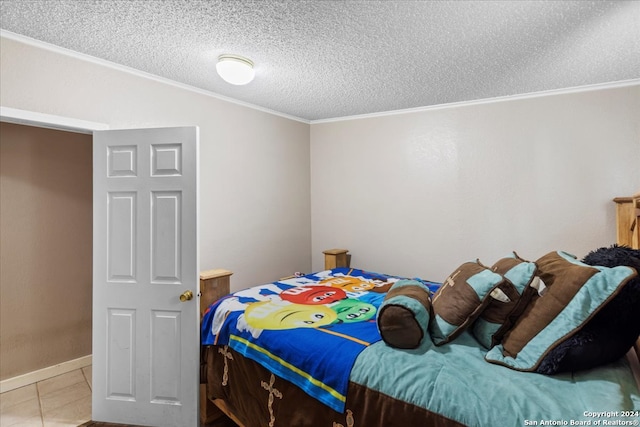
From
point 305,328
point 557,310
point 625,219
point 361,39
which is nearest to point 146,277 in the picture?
point 305,328

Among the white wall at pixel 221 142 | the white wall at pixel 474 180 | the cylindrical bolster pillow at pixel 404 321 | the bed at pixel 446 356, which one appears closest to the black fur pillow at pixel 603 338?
the bed at pixel 446 356

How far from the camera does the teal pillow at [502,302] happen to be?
4.91 ft

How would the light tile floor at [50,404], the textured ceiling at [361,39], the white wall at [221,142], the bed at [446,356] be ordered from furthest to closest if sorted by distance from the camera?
the light tile floor at [50,404] < the white wall at [221,142] < the textured ceiling at [361,39] < the bed at [446,356]

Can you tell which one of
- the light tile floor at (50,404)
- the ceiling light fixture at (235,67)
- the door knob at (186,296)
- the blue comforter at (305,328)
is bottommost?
the light tile floor at (50,404)

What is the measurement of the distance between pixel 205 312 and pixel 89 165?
2203 millimetres

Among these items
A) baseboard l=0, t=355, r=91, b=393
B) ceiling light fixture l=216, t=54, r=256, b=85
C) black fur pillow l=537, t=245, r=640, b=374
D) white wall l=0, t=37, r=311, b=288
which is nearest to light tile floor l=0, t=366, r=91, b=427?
baseboard l=0, t=355, r=91, b=393

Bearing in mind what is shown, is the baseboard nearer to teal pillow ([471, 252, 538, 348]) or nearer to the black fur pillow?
teal pillow ([471, 252, 538, 348])

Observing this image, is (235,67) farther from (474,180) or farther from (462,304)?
(474,180)

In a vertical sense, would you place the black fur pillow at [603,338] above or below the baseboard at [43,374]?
above

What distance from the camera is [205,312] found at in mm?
2359

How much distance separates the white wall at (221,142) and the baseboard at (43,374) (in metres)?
1.59

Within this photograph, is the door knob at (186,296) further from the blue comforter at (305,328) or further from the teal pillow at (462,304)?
the teal pillow at (462,304)

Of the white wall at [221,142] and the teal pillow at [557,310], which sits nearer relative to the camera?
the teal pillow at [557,310]

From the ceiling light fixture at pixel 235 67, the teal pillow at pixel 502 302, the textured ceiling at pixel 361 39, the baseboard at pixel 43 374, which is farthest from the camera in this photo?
the baseboard at pixel 43 374
